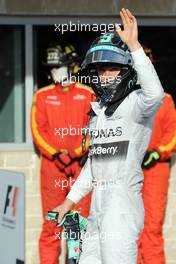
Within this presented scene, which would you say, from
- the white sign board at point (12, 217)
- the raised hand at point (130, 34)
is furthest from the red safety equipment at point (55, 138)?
the raised hand at point (130, 34)

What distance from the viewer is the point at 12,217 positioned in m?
4.75

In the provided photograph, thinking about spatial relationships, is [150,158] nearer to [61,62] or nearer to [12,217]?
[61,62]

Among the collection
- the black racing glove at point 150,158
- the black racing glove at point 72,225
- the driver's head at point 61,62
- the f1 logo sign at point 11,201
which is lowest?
the black racing glove at point 72,225

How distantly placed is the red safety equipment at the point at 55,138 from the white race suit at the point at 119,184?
233 cm

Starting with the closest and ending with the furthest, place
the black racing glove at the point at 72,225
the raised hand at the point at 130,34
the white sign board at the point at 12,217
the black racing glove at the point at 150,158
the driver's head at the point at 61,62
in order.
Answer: the raised hand at the point at 130,34 → the black racing glove at the point at 72,225 → the white sign board at the point at 12,217 → the black racing glove at the point at 150,158 → the driver's head at the point at 61,62

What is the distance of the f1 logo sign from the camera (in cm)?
→ 470

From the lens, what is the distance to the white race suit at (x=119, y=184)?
4195mm

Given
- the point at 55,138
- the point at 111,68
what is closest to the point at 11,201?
the point at 111,68

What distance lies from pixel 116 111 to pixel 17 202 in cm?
85

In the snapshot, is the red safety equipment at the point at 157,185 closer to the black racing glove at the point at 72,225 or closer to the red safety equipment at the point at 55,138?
A: the red safety equipment at the point at 55,138

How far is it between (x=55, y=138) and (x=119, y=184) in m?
2.60

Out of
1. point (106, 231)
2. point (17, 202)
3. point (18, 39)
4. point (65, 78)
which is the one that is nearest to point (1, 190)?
point (17, 202)

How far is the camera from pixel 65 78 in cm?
686

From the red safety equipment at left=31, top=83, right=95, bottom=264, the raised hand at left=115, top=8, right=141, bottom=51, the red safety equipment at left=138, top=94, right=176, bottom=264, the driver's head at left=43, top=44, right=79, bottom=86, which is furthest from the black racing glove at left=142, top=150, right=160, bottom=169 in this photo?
the raised hand at left=115, top=8, right=141, bottom=51
